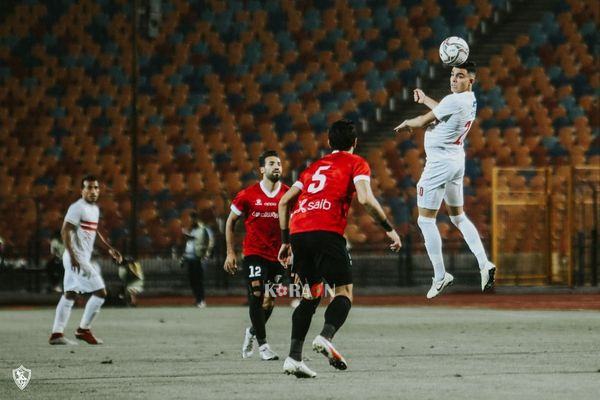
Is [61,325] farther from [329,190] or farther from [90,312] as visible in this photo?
[329,190]

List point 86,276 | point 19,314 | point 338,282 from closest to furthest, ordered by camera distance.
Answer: point 338,282, point 86,276, point 19,314

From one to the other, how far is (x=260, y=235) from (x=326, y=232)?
3.09 metres

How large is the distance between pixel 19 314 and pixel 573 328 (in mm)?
11036

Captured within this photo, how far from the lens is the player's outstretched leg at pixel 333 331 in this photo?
1066cm

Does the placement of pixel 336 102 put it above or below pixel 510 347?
above

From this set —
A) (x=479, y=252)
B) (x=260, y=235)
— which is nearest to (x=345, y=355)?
(x=260, y=235)

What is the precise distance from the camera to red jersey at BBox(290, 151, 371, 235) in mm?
11078

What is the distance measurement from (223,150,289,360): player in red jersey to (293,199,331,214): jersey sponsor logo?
8.90ft

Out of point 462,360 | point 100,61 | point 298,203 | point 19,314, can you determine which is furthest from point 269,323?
point 100,61

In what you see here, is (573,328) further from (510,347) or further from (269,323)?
(269,323)

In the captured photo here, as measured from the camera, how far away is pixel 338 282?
11.1m

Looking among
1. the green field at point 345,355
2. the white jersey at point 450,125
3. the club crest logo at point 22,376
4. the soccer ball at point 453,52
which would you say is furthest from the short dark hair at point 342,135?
the club crest logo at point 22,376

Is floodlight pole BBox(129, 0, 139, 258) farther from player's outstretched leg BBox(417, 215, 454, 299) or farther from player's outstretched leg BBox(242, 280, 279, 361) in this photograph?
player's outstretched leg BBox(417, 215, 454, 299)

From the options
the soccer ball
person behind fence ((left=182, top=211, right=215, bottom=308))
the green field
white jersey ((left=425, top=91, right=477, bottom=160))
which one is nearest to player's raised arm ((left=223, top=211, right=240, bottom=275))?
the green field
